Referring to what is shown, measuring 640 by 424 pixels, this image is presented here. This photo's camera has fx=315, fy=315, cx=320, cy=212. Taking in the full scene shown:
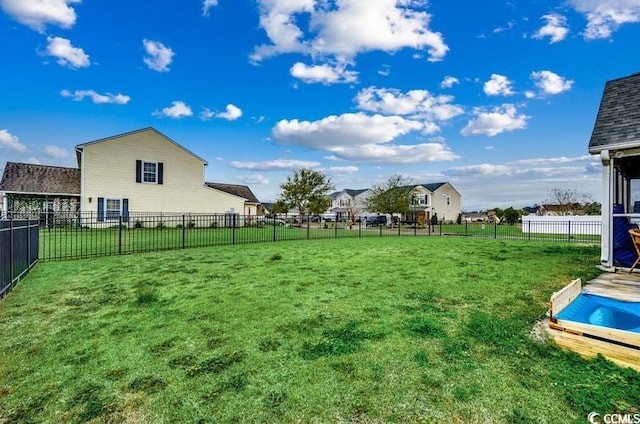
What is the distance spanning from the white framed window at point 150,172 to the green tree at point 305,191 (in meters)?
15.9

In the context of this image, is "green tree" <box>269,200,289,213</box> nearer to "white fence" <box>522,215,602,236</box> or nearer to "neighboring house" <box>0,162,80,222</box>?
"neighboring house" <box>0,162,80,222</box>

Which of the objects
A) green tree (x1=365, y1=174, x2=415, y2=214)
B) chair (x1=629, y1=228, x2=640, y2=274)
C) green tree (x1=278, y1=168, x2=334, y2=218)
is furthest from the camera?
green tree (x1=278, y1=168, x2=334, y2=218)

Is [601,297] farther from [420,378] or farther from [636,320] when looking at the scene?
[420,378]

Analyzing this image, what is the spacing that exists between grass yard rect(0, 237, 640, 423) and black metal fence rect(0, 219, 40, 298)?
0.32 m

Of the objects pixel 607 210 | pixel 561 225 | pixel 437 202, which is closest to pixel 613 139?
pixel 607 210

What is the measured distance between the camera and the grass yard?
224cm

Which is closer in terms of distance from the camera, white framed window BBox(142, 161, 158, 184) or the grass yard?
the grass yard

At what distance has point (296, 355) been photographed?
303 cm

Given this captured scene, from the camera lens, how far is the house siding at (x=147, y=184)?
20.3 meters

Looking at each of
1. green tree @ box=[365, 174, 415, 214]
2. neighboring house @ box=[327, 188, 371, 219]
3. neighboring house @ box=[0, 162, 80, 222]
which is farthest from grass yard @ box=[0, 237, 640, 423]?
neighboring house @ box=[327, 188, 371, 219]

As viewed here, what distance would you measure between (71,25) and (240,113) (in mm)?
9591

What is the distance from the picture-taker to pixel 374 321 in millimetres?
3861

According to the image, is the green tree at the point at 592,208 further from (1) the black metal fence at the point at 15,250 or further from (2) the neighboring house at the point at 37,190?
(2) the neighboring house at the point at 37,190

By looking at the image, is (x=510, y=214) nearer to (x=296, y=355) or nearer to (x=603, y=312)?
(x=603, y=312)
